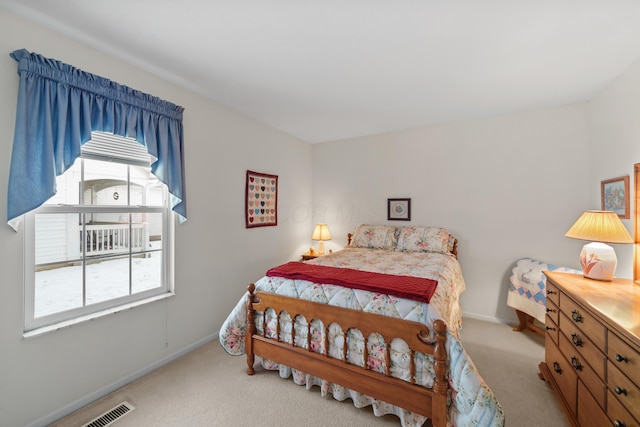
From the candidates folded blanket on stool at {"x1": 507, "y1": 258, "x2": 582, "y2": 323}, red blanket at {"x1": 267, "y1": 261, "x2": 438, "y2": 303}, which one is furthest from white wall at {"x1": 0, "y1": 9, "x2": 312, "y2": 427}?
folded blanket on stool at {"x1": 507, "y1": 258, "x2": 582, "y2": 323}

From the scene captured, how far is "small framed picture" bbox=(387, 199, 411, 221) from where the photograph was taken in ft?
12.0

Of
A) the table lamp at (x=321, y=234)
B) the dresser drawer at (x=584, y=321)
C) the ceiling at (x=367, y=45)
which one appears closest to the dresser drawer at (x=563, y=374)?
the dresser drawer at (x=584, y=321)

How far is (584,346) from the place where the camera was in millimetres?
1396

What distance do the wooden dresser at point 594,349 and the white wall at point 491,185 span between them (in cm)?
121

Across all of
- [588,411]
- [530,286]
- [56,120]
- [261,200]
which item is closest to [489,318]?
[530,286]

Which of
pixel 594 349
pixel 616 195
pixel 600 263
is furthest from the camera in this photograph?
pixel 616 195

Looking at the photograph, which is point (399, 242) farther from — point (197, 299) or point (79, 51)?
point (79, 51)

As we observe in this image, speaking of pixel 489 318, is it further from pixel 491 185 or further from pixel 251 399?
pixel 251 399

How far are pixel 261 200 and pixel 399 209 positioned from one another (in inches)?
76.3

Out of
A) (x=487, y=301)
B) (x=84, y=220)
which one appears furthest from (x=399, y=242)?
(x=84, y=220)

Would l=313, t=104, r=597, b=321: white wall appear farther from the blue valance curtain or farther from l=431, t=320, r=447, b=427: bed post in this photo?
the blue valance curtain

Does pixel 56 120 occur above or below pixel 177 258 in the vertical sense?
above

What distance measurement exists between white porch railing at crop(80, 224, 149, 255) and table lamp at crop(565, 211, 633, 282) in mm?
3416

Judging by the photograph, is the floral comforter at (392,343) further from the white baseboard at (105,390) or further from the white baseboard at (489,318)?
the white baseboard at (489,318)
